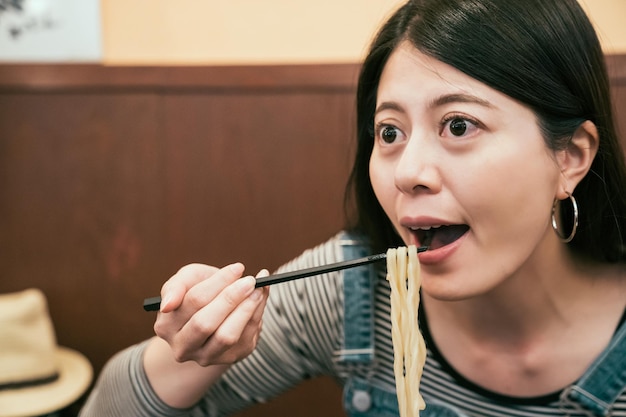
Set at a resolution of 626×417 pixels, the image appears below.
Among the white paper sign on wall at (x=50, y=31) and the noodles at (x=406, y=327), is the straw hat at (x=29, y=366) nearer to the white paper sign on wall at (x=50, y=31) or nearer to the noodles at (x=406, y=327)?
the white paper sign on wall at (x=50, y=31)

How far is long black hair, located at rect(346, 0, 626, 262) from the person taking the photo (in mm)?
944

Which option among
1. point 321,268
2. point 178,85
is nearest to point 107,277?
point 178,85

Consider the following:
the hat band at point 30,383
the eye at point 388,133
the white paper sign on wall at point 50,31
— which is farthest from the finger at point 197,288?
the white paper sign on wall at point 50,31

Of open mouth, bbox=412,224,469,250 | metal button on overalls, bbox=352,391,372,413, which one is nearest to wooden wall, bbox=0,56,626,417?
metal button on overalls, bbox=352,391,372,413

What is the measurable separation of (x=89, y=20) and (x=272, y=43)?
61cm

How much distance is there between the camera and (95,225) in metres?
2.11

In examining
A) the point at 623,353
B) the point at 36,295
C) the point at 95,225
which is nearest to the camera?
the point at 623,353

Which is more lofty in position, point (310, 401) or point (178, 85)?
point (178, 85)

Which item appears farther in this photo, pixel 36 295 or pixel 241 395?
pixel 36 295

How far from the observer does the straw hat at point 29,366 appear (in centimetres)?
181

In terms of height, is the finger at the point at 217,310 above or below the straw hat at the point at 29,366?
above

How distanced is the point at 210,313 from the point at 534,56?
0.64 meters

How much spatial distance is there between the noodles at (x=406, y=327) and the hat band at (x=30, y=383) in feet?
4.41

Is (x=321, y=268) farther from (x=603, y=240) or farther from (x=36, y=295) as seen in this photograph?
(x=36, y=295)
